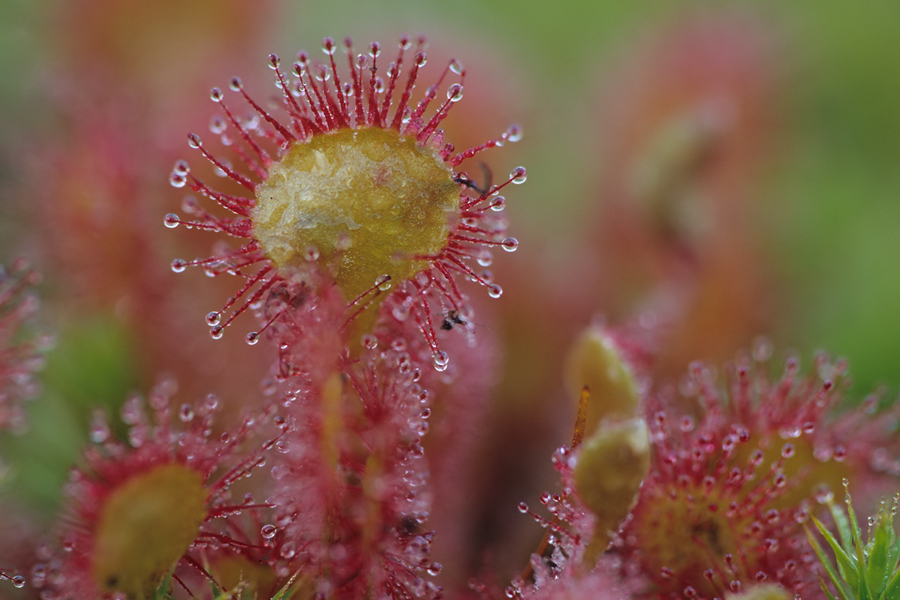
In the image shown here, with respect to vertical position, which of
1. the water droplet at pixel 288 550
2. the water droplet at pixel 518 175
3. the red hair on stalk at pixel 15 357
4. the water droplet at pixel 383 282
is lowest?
the water droplet at pixel 288 550

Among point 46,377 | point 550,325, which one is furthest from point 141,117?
point 550,325

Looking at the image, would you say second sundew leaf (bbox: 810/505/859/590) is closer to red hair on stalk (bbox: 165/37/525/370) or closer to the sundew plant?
the sundew plant

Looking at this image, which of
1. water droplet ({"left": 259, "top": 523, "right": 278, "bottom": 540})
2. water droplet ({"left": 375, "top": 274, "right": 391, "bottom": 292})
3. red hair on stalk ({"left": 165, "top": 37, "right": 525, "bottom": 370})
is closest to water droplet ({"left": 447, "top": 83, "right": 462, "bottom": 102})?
red hair on stalk ({"left": 165, "top": 37, "right": 525, "bottom": 370})

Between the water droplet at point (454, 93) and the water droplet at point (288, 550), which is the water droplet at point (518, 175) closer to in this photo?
the water droplet at point (454, 93)

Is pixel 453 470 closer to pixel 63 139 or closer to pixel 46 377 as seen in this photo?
pixel 46 377

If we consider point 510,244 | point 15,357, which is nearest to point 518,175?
point 510,244

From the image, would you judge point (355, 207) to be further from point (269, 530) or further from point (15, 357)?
point (15, 357)

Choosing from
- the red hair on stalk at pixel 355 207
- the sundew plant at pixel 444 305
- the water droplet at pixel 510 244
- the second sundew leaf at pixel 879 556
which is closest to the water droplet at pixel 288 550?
the sundew plant at pixel 444 305

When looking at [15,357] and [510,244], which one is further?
[15,357]
